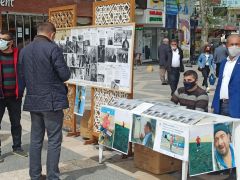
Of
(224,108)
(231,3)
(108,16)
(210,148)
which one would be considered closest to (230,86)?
(224,108)

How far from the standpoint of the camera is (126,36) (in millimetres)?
6020

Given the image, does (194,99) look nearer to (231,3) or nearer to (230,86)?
(230,86)

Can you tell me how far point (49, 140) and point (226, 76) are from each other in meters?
2.27

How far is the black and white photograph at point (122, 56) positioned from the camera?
607 cm

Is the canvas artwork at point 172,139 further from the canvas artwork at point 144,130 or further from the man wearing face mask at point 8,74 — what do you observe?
the man wearing face mask at point 8,74

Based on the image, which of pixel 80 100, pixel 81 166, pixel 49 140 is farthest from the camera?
pixel 80 100

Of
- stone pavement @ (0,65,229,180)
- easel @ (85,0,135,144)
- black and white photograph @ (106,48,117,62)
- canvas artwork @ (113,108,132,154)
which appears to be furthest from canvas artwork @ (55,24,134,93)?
stone pavement @ (0,65,229,180)

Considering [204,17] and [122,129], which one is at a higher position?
[204,17]

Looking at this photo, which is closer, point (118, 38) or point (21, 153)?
point (118, 38)

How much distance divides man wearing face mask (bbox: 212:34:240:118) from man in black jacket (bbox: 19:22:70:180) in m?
1.94

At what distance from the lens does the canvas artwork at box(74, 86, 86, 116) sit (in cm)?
738

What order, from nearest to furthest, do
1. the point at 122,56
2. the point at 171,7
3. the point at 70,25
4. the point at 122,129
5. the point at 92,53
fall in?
1. the point at 122,129
2. the point at 122,56
3. the point at 92,53
4. the point at 70,25
5. the point at 171,7

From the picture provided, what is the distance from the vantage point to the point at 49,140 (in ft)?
15.8

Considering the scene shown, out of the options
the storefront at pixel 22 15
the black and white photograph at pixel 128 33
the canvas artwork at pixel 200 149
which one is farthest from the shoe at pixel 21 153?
the storefront at pixel 22 15
